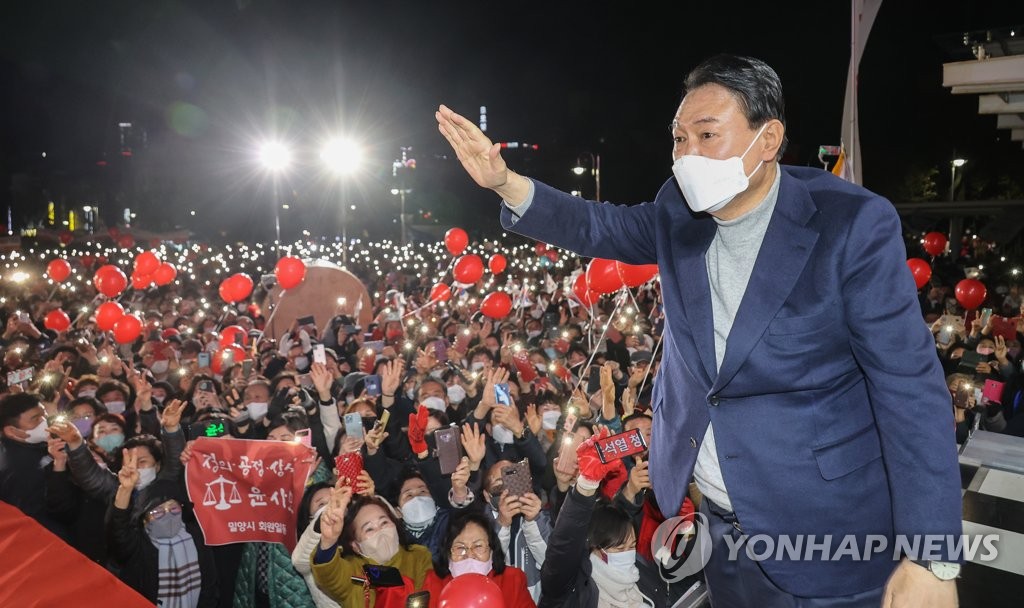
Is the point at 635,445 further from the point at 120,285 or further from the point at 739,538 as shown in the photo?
the point at 120,285

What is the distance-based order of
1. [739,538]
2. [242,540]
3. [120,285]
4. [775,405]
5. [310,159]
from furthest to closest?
[310,159] < [120,285] < [242,540] < [739,538] < [775,405]

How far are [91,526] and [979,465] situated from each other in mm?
5543

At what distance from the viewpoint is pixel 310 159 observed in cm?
5031

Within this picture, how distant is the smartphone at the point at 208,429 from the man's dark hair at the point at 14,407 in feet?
4.00

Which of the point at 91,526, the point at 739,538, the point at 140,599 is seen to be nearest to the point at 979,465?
the point at 739,538

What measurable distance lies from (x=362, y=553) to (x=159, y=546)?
Answer: 1606 millimetres

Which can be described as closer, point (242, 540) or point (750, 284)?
point (750, 284)

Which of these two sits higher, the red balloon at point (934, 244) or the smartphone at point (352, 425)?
the red balloon at point (934, 244)

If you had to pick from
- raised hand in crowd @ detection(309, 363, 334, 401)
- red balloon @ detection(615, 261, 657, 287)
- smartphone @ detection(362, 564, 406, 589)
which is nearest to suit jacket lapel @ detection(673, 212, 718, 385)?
smartphone @ detection(362, 564, 406, 589)

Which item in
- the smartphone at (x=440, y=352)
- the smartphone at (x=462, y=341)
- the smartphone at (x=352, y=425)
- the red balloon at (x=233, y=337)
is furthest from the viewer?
the red balloon at (x=233, y=337)

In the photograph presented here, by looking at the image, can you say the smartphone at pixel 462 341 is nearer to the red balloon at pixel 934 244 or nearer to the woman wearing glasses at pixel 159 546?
the woman wearing glasses at pixel 159 546

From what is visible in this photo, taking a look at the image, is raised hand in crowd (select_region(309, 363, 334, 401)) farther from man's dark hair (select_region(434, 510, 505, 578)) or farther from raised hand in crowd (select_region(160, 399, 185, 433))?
man's dark hair (select_region(434, 510, 505, 578))

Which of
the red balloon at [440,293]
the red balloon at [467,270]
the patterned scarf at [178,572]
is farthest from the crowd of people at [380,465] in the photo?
the red balloon at [440,293]

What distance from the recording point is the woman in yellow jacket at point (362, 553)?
347 centimetres
